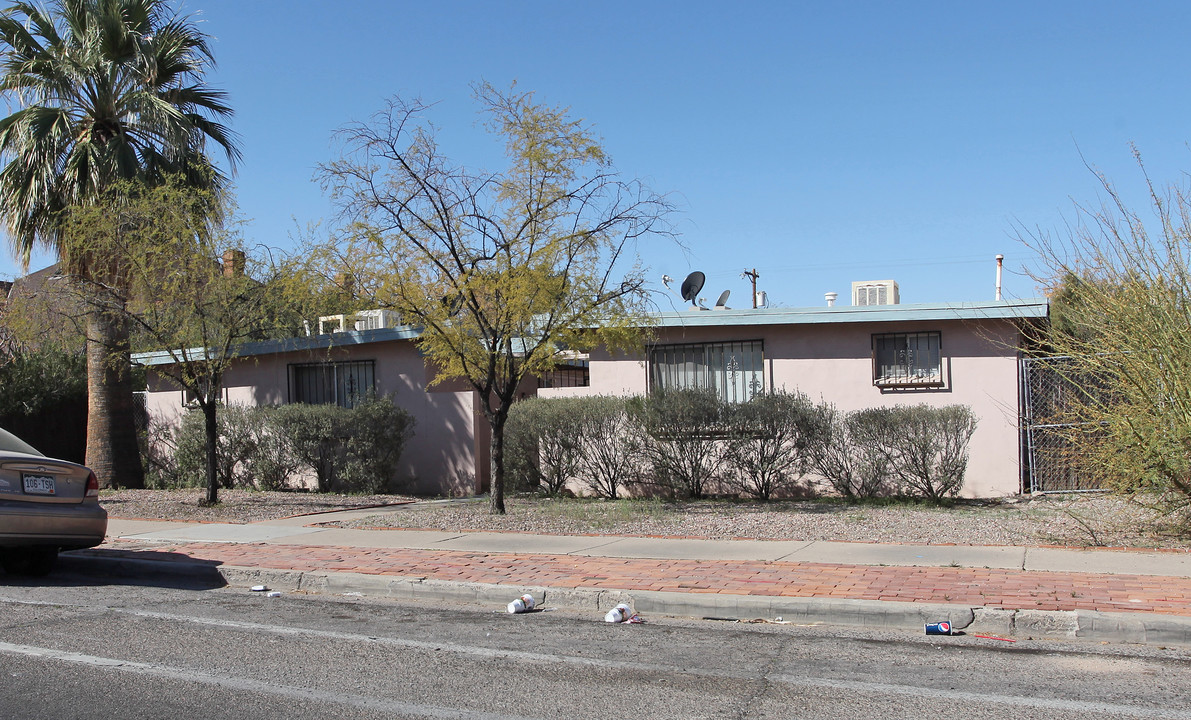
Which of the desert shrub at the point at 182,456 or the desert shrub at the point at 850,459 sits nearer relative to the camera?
the desert shrub at the point at 850,459

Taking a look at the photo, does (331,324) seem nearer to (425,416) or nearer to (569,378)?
(425,416)

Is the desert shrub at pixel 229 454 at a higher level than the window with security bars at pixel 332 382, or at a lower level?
lower

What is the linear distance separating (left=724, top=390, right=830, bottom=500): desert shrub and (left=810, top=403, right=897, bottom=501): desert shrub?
9 centimetres

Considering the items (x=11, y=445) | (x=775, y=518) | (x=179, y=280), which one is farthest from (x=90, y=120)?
(x=775, y=518)

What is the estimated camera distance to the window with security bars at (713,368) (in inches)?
609

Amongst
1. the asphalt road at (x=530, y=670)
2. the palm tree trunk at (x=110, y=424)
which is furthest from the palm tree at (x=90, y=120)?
the asphalt road at (x=530, y=670)

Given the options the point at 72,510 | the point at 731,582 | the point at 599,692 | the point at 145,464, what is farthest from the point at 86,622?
the point at 145,464

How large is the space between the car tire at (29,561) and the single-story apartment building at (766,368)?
6.86 metres

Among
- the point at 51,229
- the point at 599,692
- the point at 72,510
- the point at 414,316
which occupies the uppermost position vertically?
the point at 51,229

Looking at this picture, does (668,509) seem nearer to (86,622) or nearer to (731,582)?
(731,582)

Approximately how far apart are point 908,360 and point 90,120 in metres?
14.4

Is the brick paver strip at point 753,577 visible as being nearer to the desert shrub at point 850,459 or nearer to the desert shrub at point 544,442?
the desert shrub at point 850,459

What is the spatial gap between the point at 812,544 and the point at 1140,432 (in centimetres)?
330

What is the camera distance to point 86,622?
293 inches
